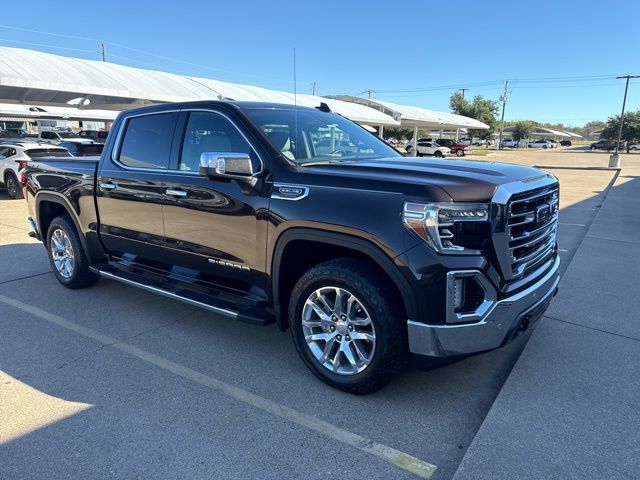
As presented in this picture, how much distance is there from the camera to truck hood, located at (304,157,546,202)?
2758mm

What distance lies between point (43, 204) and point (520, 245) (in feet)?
17.5

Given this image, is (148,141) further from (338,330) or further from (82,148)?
(82,148)

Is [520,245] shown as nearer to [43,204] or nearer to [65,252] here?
[65,252]

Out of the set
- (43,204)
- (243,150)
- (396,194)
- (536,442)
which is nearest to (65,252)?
(43,204)

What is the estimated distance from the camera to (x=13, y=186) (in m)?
13.7

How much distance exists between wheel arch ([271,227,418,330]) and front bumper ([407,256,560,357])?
154mm

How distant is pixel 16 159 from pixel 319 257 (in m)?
13.6

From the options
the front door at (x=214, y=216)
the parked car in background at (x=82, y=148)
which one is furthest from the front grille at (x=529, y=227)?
the parked car in background at (x=82, y=148)

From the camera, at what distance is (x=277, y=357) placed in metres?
3.83

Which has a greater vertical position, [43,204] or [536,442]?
[43,204]

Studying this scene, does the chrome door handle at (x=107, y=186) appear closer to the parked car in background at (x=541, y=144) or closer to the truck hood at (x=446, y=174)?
the truck hood at (x=446, y=174)

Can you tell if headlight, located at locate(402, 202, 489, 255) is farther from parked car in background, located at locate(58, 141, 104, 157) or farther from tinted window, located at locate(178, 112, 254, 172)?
parked car in background, located at locate(58, 141, 104, 157)

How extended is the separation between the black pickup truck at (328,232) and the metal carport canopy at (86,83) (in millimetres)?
13344

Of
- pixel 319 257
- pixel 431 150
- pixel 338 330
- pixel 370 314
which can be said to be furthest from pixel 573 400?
pixel 431 150
